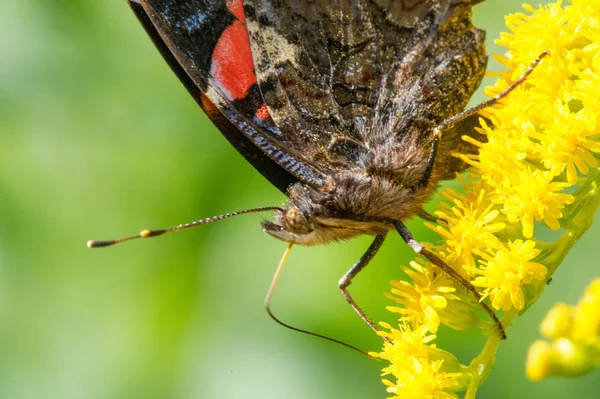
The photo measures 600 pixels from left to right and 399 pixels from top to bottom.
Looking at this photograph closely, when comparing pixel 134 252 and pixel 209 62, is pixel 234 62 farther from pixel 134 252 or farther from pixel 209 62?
Result: pixel 134 252

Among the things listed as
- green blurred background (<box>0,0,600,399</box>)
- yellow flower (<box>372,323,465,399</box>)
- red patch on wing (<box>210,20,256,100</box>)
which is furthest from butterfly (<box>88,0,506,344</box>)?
green blurred background (<box>0,0,600,399</box>)

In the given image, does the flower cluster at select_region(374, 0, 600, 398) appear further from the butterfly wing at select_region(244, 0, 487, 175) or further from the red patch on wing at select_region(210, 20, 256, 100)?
the red patch on wing at select_region(210, 20, 256, 100)

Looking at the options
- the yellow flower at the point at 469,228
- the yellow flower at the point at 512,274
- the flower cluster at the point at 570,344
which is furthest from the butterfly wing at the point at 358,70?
the flower cluster at the point at 570,344

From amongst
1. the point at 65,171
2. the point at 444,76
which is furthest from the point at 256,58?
the point at 65,171

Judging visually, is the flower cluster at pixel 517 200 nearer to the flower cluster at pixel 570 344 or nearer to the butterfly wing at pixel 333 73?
the butterfly wing at pixel 333 73

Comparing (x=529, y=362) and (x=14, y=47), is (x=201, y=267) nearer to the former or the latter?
(x=14, y=47)

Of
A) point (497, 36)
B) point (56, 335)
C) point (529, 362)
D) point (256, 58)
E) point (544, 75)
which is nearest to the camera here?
point (529, 362)

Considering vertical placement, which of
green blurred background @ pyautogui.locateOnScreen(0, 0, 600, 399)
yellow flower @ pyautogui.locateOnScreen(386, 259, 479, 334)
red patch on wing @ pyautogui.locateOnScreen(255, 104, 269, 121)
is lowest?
green blurred background @ pyautogui.locateOnScreen(0, 0, 600, 399)

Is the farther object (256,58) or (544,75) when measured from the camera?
(256,58)
